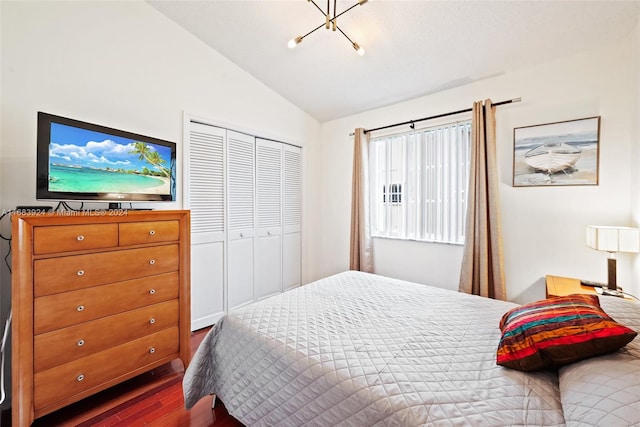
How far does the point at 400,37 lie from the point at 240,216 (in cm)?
236

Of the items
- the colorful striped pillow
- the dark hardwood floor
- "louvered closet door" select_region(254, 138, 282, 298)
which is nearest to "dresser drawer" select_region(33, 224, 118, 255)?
the dark hardwood floor

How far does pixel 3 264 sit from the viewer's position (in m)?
1.69

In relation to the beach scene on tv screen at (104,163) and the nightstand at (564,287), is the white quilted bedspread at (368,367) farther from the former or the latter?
→ the beach scene on tv screen at (104,163)

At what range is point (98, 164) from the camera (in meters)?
1.82

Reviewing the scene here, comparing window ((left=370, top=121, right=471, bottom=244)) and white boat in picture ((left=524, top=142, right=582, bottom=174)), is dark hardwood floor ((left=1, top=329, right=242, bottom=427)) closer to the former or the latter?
window ((left=370, top=121, right=471, bottom=244))

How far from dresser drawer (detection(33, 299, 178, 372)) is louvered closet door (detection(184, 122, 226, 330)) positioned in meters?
0.73

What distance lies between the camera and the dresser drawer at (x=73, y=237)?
4.69ft

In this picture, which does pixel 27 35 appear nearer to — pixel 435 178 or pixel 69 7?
pixel 69 7

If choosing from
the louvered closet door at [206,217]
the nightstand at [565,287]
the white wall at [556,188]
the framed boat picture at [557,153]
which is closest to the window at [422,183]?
the white wall at [556,188]

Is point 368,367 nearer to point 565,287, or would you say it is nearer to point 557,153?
point 565,287

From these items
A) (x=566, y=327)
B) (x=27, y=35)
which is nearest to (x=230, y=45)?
(x=27, y=35)

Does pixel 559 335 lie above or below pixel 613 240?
below

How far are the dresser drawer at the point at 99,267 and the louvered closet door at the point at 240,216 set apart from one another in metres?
1.03

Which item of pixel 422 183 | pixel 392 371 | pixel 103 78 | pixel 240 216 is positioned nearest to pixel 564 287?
pixel 422 183
